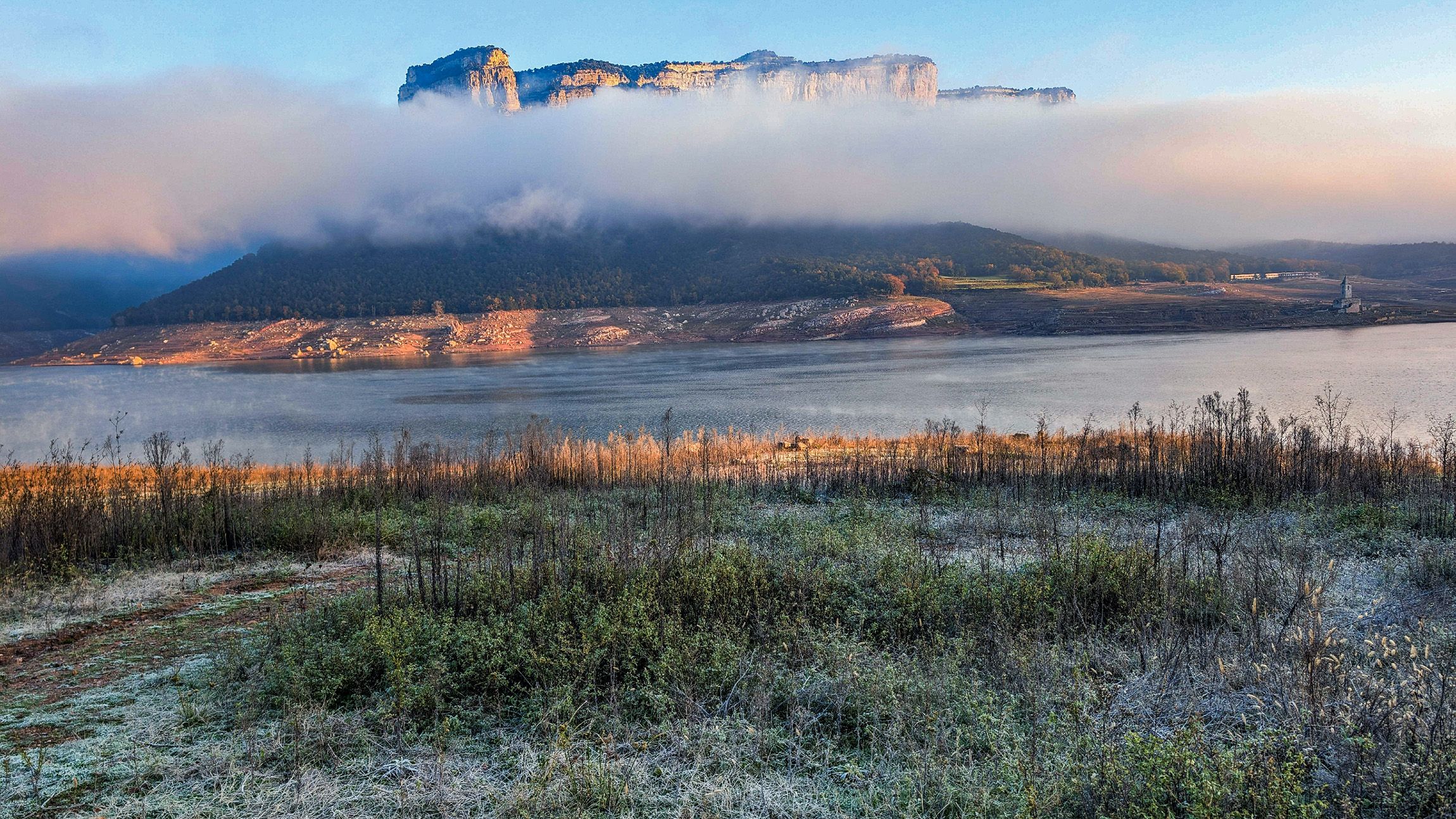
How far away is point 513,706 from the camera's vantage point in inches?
237

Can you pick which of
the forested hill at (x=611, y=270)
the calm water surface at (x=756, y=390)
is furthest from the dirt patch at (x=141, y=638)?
the forested hill at (x=611, y=270)

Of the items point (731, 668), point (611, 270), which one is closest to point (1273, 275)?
point (611, 270)

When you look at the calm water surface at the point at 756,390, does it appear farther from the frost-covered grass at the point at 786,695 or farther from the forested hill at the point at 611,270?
the forested hill at the point at 611,270

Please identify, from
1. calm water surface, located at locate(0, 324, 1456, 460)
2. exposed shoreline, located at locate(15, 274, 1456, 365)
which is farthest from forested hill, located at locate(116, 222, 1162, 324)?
calm water surface, located at locate(0, 324, 1456, 460)

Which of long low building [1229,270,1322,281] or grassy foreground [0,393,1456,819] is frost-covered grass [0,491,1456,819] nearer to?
grassy foreground [0,393,1456,819]

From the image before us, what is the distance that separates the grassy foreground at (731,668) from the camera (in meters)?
4.67

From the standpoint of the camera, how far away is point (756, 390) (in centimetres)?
5116

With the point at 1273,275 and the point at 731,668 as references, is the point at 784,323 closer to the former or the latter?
the point at 1273,275

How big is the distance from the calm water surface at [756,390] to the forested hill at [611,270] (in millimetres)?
45060

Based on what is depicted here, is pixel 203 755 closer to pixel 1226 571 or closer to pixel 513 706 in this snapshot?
pixel 513 706

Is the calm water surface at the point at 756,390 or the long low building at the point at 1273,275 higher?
Result: the long low building at the point at 1273,275

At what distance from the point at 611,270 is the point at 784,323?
5915 cm

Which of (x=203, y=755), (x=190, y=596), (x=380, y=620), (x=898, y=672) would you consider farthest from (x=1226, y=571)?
(x=190, y=596)

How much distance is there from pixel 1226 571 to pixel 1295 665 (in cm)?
343
